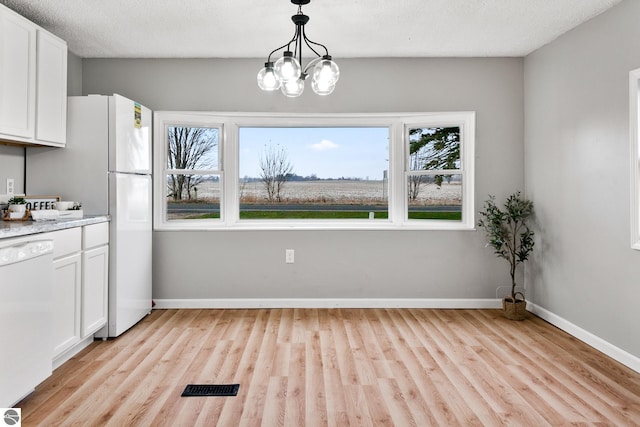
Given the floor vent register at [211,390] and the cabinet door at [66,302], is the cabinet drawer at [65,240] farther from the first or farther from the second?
the floor vent register at [211,390]

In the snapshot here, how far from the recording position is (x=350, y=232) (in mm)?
4277

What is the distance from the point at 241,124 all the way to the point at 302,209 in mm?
1093

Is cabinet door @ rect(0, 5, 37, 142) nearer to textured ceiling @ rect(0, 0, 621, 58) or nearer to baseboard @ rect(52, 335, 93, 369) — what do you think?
textured ceiling @ rect(0, 0, 621, 58)

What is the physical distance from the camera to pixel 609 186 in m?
3.07

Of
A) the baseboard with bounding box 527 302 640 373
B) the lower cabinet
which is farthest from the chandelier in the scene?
the baseboard with bounding box 527 302 640 373

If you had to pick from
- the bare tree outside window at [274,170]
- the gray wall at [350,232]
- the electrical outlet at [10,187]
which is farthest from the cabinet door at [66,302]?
the bare tree outside window at [274,170]

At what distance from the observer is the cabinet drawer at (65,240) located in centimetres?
267

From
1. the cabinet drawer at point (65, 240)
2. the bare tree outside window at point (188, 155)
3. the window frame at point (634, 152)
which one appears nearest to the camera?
the cabinet drawer at point (65, 240)

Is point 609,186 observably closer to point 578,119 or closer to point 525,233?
point 578,119

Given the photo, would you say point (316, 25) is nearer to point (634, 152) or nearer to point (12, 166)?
point (634, 152)

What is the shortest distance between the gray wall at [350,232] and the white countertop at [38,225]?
114 centimetres

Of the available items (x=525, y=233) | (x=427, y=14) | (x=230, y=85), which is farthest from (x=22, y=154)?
(x=525, y=233)

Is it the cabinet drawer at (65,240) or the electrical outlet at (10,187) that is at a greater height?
the electrical outlet at (10,187)

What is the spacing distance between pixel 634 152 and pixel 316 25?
2.50 metres
